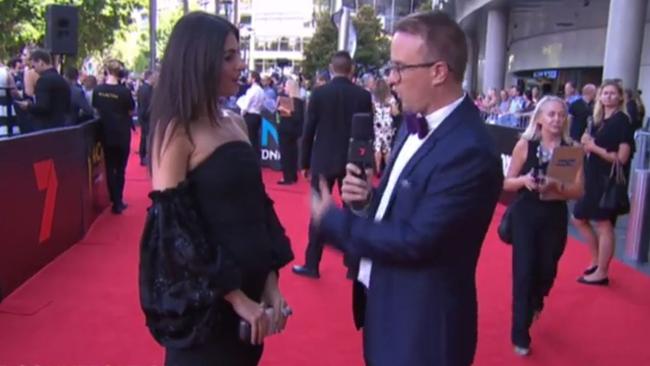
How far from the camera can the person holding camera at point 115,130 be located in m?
8.22

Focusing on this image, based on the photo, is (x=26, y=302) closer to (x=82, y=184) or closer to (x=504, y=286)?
(x=82, y=184)

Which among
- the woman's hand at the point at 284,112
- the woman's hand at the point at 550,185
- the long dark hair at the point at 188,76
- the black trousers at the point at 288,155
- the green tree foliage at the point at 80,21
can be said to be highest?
the green tree foliage at the point at 80,21

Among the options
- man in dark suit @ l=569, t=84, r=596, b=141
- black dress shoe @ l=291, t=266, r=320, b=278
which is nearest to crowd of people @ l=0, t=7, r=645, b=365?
black dress shoe @ l=291, t=266, r=320, b=278

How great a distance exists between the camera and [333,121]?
6285 mm

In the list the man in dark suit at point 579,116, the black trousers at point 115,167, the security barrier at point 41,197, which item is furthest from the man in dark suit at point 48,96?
the man in dark suit at point 579,116

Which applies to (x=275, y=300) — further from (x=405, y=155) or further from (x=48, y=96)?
(x=48, y=96)

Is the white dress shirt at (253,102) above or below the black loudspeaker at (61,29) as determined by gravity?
below

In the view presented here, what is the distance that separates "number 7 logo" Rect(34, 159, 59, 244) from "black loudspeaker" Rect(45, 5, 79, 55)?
5.47m

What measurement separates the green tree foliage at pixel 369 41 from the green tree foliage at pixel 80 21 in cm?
1764

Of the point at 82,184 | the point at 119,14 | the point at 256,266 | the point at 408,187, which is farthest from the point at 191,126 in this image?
the point at 119,14

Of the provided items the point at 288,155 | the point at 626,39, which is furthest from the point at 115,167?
the point at 626,39

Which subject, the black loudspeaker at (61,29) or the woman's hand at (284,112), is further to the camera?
the woman's hand at (284,112)

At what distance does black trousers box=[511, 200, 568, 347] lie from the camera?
4.35 metres

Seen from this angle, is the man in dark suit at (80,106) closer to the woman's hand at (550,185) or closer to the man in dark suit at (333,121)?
the man in dark suit at (333,121)
